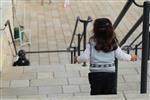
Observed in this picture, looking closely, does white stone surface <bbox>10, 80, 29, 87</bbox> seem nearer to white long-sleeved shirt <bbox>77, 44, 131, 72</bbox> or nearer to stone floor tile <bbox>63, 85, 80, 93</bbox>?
stone floor tile <bbox>63, 85, 80, 93</bbox>

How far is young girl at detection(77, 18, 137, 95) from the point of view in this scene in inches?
181

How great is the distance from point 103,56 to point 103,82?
0.28 m

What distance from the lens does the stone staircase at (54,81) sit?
19.1 ft

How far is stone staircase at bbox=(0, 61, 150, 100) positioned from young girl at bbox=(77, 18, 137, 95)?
431 millimetres

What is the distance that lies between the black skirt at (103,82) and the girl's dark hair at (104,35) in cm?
29

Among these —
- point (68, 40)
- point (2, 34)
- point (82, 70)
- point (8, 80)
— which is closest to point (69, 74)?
point (82, 70)

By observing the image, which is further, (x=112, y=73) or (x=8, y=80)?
(x=8, y=80)

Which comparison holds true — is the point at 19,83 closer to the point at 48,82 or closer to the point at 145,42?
the point at 48,82

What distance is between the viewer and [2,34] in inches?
316

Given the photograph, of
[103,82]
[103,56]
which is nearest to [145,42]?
[103,56]

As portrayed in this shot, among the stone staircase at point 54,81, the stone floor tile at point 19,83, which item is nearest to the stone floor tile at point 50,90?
the stone staircase at point 54,81

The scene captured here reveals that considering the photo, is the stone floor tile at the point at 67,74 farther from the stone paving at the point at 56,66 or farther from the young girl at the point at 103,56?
the young girl at the point at 103,56

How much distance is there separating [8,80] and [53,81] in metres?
0.63

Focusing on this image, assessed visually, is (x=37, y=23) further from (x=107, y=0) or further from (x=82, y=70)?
(x=82, y=70)
